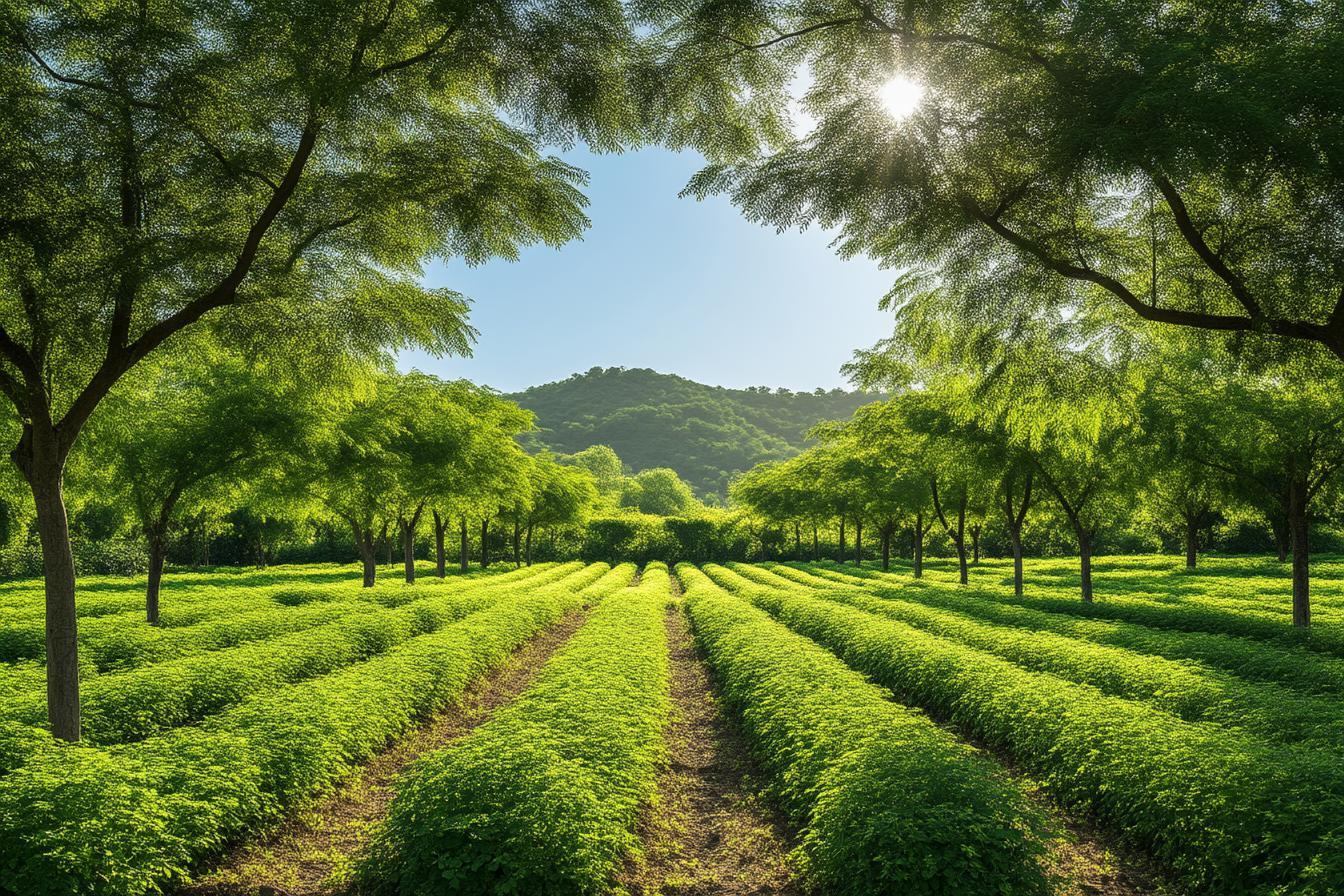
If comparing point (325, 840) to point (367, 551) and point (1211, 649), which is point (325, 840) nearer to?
point (1211, 649)

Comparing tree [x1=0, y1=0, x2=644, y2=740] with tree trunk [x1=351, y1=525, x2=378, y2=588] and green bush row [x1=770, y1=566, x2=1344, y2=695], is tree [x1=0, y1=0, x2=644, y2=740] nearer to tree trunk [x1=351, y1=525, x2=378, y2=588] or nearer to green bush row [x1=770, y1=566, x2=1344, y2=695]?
green bush row [x1=770, y1=566, x2=1344, y2=695]

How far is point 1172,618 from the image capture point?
18.4m

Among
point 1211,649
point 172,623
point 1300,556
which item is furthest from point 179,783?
point 1300,556

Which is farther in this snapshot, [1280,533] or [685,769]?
[1280,533]

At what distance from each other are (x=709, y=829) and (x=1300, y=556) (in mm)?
18250

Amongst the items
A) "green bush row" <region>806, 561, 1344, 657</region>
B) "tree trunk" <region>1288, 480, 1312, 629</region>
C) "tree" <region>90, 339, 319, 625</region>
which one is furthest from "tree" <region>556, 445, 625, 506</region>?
"tree trunk" <region>1288, 480, 1312, 629</region>

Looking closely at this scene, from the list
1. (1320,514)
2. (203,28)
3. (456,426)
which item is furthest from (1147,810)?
(1320,514)

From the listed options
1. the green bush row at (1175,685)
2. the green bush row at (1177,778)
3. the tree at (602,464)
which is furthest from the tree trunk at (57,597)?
the tree at (602,464)

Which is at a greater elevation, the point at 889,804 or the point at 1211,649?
the point at 889,804

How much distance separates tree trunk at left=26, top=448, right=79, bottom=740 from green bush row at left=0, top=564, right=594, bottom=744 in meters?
1.36

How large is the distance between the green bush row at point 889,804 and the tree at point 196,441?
15.4 meters

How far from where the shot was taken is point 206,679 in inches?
417

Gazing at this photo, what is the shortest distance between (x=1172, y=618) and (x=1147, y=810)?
15.6 metres

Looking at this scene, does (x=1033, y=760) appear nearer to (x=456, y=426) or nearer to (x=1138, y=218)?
(x=1138, y=218)
